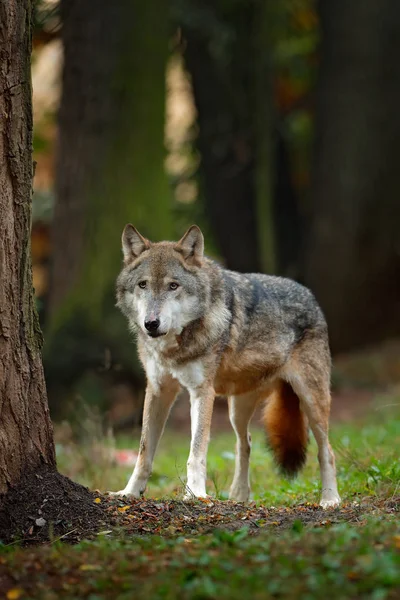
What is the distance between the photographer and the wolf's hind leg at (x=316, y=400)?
7.51m

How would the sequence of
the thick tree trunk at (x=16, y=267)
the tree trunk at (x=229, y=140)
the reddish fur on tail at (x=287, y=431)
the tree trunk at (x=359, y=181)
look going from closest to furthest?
the thick tree trunk at (x=16, y=267)
the reddish fur on tail at (x=287, y=431)
the tree trunk at (x=359, y=181)
the tree trunk at (x=229, y=140)

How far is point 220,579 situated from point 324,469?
11.2 ft

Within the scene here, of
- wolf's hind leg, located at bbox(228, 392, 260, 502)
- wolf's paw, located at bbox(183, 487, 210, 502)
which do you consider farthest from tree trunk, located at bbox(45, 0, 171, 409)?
wolf's paw, located at bbox(183, 487, 210, 502)

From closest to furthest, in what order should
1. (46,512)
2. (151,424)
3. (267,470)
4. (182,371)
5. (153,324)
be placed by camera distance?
1. (46,512)
2. (153,324)
3. (182,371)
4. (151,424)
5. (267,470)

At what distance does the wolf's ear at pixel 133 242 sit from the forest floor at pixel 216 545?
1.99 m

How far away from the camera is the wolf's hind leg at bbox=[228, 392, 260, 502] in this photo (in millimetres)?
7793

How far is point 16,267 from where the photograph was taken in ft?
18.3

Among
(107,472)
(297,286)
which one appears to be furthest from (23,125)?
(107,472)

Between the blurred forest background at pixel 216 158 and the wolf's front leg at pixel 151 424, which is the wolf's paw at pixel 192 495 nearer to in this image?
the wolf's front leg at pixel 151 424

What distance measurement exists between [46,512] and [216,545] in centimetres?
127

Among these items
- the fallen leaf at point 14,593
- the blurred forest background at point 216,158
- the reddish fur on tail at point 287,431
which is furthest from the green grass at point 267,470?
the fallen leaf at point 14,593

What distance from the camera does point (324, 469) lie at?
24.5 ft

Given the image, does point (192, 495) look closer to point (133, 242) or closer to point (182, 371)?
point (182, 371)

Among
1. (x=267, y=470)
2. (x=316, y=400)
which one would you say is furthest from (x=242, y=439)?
(x=267, y=470)
